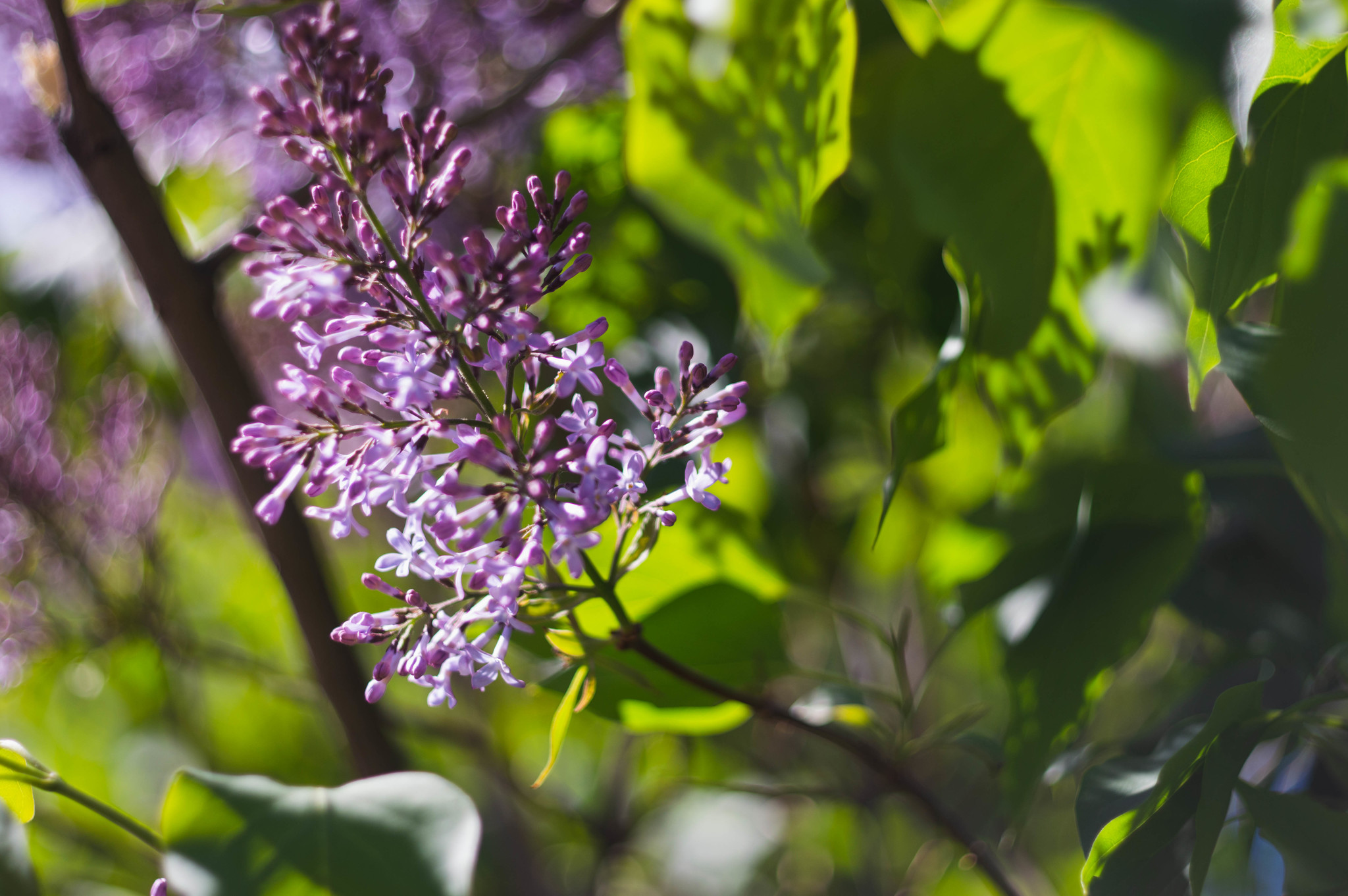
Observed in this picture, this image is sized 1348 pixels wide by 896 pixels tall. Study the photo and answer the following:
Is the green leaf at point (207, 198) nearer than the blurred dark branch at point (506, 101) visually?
No

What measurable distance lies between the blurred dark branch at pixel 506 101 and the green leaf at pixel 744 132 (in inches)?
3.5

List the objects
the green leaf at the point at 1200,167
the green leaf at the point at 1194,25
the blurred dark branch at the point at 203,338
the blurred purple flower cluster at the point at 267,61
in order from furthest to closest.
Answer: the blurred purple flower cluster at the point at 267,61, the blurred dark branch at the point at 203,338, the green leaf at the point at 1200,167, the green leaf at the point at 1194,25

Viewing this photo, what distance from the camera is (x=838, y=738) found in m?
0.30

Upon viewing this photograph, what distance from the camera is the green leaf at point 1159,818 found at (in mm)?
261

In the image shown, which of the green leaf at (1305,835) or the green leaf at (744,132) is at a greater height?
the green leaf at (744,132)

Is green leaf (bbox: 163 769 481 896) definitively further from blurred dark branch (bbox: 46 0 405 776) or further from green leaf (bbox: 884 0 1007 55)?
green leaf (bbox: 884 0 1007 55)

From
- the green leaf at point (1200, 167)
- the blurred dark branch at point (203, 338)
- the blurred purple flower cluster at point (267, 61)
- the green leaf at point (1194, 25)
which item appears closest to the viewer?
the green leaf at point (1194, 25)

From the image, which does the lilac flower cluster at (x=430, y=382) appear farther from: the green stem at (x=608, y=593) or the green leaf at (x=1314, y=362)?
the green leaf at (x=1314, y=362)

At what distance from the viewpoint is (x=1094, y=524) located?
0.36 meters

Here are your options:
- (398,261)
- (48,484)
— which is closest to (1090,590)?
(398,261)

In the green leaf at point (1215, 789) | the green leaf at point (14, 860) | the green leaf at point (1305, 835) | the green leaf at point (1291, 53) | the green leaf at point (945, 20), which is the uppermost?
the green leaf at point (945, 20)

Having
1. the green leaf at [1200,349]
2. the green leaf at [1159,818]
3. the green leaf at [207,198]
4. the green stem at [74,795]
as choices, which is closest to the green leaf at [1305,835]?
the green leaf at [1159,818]

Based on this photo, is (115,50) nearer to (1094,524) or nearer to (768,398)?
(768,398)

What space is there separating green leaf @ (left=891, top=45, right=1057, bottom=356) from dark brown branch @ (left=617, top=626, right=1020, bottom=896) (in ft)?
0.49
